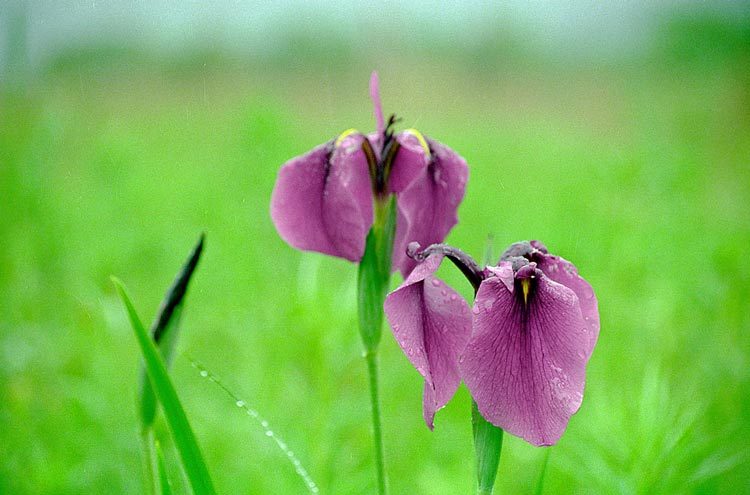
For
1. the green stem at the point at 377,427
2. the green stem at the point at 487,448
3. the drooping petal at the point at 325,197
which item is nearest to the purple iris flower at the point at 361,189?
the drooping petal at the point at 325,197

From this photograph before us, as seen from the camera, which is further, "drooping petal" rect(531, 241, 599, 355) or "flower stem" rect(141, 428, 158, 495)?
"flower stem" rect(141, 428, 158, 495)

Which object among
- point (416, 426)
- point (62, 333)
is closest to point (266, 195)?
point (62, 333)

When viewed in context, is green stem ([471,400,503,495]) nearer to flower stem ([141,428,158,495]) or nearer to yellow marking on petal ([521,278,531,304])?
yellow marking on petal ([521,278,531,304])

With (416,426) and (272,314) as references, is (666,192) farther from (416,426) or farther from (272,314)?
(272,314)

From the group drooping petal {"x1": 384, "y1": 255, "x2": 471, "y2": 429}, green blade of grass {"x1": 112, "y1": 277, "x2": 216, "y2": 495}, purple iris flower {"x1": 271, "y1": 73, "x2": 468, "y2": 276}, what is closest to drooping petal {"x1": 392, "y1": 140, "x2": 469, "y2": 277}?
purple iris flower {"x1": 271, "y1": 73, "x2": 468, "y2": 276}

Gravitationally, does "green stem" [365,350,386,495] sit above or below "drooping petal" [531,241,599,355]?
below

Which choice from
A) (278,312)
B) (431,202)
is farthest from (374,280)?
(278,312)
